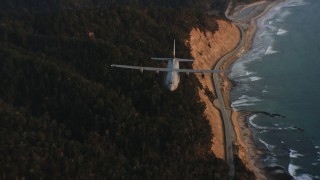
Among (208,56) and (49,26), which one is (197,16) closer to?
(208,56)

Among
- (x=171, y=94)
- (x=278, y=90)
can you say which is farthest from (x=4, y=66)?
(x=278, y=90)

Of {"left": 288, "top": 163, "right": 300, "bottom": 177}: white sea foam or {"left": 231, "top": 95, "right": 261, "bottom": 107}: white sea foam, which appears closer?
{"left": 288, "top": 163, "right": 300, "bottom": 177}: white sea foam

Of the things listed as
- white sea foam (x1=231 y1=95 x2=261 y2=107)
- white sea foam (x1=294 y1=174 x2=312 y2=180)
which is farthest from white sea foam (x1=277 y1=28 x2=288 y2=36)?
white sea foam (x1=294 y1=174 x2=312 y2=180)

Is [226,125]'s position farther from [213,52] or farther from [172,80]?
[213,52]

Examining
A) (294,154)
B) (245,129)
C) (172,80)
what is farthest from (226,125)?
(172,80)

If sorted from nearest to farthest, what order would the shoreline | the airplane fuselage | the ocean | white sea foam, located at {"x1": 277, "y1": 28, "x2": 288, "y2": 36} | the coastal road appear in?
the coastal road < the shoreline < the ocean < the airplane fuselage < white sea foam, located at {"x1": 277, "y1": 28, "x2": 288, "y2": 36}

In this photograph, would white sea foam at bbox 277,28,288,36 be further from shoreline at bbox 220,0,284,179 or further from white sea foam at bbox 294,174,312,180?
white sea foam at bbox 294,174,312,180
